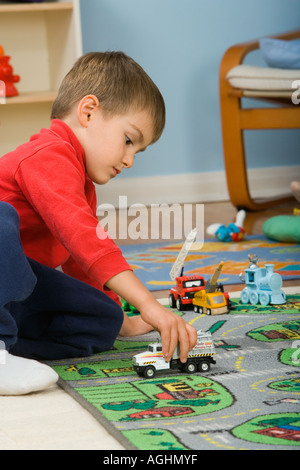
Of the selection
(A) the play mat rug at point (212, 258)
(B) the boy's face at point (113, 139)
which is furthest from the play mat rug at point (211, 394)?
(A) the play mat rug at point (212, 258)

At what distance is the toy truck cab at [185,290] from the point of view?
1300mm

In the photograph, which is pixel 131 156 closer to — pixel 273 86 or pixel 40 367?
pixel 40 367

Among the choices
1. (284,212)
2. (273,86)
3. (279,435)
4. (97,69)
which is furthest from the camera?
(284,212)

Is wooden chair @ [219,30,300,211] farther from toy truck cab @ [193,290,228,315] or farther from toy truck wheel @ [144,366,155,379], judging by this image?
toy truck wheel @ [144,366,155,379]

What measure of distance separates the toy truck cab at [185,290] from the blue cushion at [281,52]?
3.82ft

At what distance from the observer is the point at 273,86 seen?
7.25 ft

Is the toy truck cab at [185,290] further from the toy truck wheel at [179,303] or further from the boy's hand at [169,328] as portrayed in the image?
the boy's hand at [169,328]

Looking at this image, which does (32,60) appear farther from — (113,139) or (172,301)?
(113,139)

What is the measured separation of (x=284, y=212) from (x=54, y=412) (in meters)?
1.71

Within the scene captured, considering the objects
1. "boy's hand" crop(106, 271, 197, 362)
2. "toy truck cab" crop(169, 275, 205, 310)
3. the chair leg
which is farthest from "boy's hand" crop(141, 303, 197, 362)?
the chair leg

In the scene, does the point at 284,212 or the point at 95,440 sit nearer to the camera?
the point at 95,440

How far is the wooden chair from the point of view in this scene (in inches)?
89.9

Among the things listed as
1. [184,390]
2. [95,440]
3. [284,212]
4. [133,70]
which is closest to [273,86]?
[284,212]

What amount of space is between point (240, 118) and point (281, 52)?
0.80 ft
